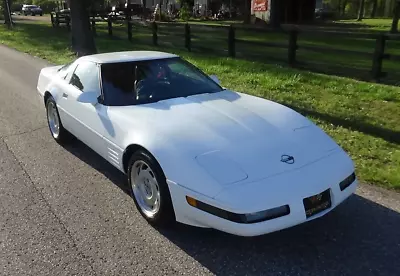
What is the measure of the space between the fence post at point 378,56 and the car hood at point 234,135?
5169 mm

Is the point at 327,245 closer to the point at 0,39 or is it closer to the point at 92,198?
the point at 92,198

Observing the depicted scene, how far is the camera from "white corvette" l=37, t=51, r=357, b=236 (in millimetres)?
2602

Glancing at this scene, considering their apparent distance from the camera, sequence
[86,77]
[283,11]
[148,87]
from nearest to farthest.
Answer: [148,87], [86,77], [283,11]

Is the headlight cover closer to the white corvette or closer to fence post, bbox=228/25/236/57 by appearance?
the white corvette

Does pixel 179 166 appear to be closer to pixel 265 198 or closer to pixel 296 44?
pixel 265 198

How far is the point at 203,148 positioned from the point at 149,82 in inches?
54.7

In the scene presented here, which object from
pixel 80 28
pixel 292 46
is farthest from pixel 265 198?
pixel 80 28

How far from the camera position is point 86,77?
4.32 m

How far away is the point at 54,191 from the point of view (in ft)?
12.7

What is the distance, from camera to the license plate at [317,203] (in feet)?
8.75

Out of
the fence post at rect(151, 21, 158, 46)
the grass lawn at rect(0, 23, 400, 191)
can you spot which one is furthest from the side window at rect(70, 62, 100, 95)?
the fence post at rect(151, 21, 158, 46)

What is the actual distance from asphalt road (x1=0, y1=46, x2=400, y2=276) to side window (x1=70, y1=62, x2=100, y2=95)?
3.20 ft

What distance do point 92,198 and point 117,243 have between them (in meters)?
0.86

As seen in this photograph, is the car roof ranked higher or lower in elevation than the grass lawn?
higher
